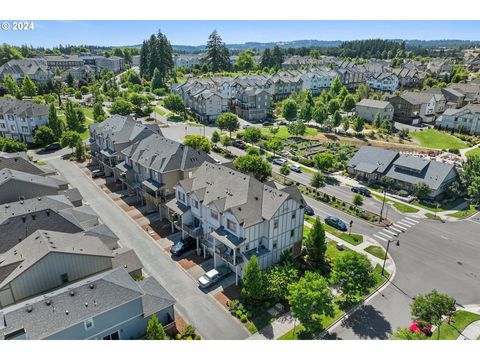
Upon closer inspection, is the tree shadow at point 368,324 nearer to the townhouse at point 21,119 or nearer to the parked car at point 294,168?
the parked car at point 294,168

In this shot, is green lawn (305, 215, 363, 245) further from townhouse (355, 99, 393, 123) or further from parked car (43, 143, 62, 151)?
parked car (43, 143, 62, 151)

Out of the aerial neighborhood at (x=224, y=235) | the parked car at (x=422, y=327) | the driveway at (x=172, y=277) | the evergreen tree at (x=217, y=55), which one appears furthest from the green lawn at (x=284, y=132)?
the evergreen tree at (x=217, y=55)

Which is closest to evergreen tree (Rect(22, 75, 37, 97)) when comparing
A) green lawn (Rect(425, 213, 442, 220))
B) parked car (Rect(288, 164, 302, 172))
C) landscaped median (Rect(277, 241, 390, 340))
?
parked car (Rect(288, 164, 302, 172))

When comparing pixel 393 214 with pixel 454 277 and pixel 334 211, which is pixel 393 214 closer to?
pixel 334 211

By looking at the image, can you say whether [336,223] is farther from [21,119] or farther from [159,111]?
[159,111]

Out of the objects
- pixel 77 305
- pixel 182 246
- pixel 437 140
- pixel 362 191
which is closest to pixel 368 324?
pixel 182 246
